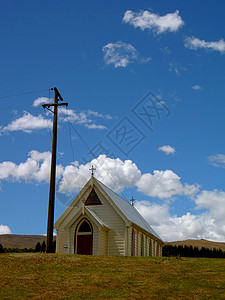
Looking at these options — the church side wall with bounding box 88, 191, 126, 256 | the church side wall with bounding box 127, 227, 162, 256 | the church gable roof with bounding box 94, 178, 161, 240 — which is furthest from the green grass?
the church side wall with bounding box 127, 227, 162, 256

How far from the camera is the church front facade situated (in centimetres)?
3139

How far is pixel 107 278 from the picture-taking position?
17812 millimetres

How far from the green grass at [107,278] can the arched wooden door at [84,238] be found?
26.1 ft

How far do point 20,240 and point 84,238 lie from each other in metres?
95.8

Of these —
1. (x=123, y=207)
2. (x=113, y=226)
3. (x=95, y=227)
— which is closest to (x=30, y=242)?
(x=123, y=207)

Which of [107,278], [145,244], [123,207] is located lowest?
[107,278]

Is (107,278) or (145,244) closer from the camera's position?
(107,278)

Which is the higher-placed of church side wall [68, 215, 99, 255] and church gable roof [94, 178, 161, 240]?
church gable roof [94, 178, 161, 240]

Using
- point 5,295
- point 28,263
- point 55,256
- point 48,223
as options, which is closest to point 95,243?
point 48,223

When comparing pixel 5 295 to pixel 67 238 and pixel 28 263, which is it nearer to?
pixel 28 263

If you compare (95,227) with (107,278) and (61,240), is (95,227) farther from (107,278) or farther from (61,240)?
(107,278)

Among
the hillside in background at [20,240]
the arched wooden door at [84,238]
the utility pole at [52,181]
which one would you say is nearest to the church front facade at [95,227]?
the arched wooden door at [84,238]

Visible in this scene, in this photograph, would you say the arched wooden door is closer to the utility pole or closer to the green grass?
the utility pole

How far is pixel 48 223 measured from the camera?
26484 millimetres
